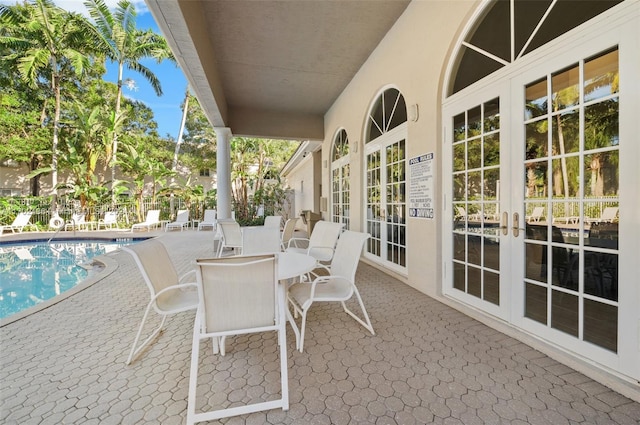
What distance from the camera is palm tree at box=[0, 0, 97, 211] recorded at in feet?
34.1

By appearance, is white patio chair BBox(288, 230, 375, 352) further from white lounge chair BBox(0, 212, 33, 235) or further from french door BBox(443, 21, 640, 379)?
white lounge chair BBox(0, 212, 33, 235)

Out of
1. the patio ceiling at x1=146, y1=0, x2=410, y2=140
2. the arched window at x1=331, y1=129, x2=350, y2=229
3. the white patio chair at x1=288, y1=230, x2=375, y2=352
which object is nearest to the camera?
the white patio chair at x1=288, y1=230, x2=375, y2=352

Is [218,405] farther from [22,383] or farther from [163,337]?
[22,383]

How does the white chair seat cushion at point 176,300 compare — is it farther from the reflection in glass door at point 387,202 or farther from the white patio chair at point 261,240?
the reflection in glass door at point 387,202

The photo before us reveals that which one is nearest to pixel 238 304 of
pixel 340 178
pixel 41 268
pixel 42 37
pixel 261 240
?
pixel 261 240

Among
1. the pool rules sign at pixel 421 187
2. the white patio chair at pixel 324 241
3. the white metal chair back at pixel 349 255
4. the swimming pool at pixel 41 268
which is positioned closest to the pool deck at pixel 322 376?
the white metal chair back at pixel 349 255

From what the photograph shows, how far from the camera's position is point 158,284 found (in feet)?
7.36

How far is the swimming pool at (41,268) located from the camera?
14.5ft

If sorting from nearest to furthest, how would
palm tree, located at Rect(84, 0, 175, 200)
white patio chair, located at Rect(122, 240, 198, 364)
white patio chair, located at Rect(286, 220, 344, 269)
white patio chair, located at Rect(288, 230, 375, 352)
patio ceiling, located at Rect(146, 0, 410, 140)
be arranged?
white patio chair, located at Rect(122, 240, 198, 364) < white patio chair, located at Rect(288, 230, 375, 352) < patio ceiling, located at Rect(146, 0, 410, 140) < white patio chair, located at Rect(286, 220, 344, 269) < palm tree, located at Rect(84, 0, 175, 200)

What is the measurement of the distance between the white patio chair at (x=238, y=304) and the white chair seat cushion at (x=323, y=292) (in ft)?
1.99

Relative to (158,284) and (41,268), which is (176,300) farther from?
A: (41,268)

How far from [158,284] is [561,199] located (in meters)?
3.32

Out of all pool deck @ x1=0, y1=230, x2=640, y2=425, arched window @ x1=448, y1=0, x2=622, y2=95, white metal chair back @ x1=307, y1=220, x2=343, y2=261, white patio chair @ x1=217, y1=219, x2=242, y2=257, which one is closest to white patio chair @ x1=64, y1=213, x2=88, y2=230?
white patio chair @ x1=217, y1=219, x2=242, y2=257

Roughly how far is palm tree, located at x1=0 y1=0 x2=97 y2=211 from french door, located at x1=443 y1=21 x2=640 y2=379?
1425 cm
